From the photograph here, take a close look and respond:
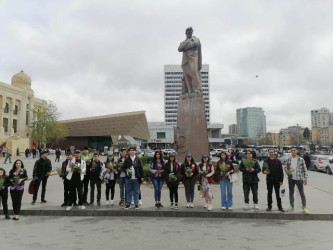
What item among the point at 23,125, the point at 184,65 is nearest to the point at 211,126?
the point at 23,125

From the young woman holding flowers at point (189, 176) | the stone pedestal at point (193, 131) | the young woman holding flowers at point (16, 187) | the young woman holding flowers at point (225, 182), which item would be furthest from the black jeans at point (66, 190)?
the stone pedestal at point (193, 131)

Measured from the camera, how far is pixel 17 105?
62.2 meters

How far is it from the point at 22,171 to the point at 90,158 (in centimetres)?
198

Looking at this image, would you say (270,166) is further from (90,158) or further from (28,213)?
(28,213)

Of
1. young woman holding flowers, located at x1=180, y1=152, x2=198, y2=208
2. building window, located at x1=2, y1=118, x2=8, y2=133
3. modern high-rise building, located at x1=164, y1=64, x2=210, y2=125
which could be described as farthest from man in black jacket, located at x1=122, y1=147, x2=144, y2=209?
modern high-rise building, located at x1=164, y1=64, x2=210, y2=125

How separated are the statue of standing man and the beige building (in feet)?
158

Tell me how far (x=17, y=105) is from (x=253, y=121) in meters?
126

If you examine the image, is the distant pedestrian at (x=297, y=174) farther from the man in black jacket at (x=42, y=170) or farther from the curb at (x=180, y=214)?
the man in black jacket at (x=42, y=170)

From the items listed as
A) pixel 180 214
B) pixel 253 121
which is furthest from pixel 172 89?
pixel 180 214

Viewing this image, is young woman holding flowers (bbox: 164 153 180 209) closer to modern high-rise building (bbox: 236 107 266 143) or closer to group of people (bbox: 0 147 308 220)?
group of people (bbox: 0 147 308 220)

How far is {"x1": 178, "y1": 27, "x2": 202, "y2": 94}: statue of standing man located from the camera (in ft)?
50.1

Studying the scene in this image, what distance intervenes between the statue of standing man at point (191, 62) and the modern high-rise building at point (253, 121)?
14458cm

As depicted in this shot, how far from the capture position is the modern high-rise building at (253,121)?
15512cm

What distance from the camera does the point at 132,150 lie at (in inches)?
337
